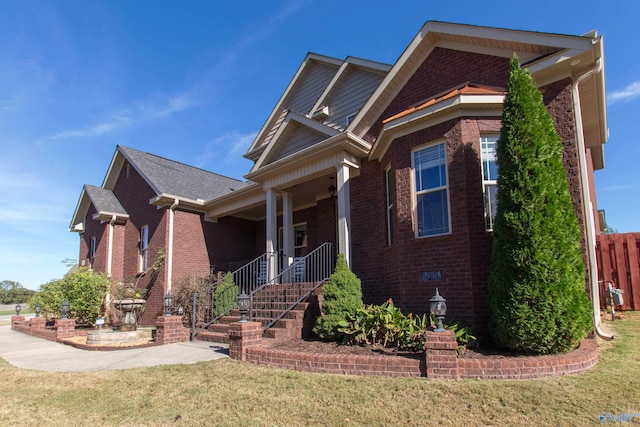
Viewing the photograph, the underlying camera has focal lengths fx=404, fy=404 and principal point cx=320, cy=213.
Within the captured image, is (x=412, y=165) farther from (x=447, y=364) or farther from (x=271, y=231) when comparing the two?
(x=271, y=231)

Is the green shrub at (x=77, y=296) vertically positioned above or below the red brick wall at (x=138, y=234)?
below

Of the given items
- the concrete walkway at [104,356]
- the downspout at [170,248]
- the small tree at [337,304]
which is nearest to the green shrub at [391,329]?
the small tree at [337,304]

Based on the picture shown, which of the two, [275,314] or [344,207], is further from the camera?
[344,207]

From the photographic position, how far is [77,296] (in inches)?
567

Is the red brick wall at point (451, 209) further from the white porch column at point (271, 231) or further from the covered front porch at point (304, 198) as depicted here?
the white porch column at point (271, 231)

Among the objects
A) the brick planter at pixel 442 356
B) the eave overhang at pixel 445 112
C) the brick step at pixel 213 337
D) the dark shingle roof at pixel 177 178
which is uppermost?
the dark shingle roof at pixel 177 178

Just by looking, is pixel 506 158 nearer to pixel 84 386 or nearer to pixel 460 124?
pixel 460 124

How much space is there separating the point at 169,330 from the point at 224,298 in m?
1.78

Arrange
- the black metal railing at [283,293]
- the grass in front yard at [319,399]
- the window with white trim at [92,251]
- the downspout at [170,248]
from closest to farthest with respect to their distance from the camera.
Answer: the grass in front yard at [319,399]
the black metal railing at [283,293]
the downspout at [170,248]
the window with white trim at [92,251]

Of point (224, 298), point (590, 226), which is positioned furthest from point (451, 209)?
point (224, 298)

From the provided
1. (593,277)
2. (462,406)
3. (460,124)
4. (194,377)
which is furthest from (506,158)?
(194,377)

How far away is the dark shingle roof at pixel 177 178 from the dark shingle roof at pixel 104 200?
2.28 meters

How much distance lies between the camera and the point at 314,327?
26.2 ft

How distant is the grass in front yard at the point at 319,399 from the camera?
4148 millimetres
